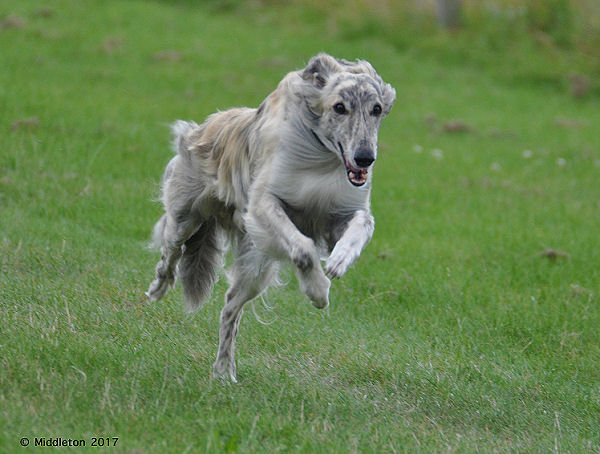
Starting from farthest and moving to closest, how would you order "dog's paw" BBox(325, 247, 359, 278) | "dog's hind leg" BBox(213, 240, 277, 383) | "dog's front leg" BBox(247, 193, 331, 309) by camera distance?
"dog's hind leg" BBox(213, 240, 277, 383) < "dog's front leg" BBox(247, 193, 331, 309) < "dog's paw" BBox(325, 247, 359, 278)

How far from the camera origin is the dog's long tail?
705 centimetres

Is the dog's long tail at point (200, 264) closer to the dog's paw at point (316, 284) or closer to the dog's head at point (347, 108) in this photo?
the dog's head at point (347, 108)

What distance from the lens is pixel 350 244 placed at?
5164 millimetres

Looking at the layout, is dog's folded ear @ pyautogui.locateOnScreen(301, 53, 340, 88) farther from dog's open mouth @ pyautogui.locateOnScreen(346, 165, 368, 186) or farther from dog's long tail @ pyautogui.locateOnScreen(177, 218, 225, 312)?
dog's long tail @ pyautogui.locateOnScreen(177, 218, 225, 312)

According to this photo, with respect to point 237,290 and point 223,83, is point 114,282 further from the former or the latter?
point 223,83

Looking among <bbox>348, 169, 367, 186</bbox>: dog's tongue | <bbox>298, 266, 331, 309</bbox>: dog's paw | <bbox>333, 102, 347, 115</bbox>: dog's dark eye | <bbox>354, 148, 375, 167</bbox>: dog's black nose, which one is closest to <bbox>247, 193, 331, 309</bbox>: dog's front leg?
<bbox>298, 266, 331, 309</bbox>: dog's paw

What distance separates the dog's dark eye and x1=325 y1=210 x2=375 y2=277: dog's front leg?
0.64 meters

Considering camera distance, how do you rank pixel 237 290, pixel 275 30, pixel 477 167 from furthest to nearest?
pixel 275 30 < pixel 477 167 < pixel 237 290

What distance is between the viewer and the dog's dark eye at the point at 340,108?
17.7 feet

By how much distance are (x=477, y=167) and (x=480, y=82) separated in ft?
19.8

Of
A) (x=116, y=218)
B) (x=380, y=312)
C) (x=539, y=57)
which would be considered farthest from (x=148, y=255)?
(x=539, y=57)

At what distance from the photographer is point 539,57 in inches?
770

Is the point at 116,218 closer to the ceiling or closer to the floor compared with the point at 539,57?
closer to the ceiling

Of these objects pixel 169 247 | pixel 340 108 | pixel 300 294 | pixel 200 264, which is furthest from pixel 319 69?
pixel 300 294
